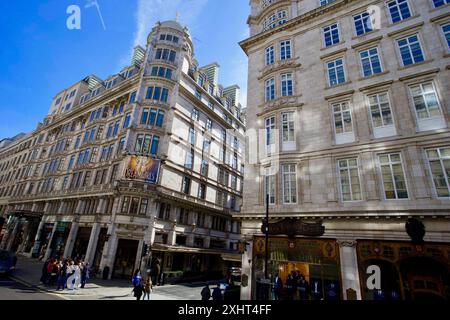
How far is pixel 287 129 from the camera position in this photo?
17453 millimetres

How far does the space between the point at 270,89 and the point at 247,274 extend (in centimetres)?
1495

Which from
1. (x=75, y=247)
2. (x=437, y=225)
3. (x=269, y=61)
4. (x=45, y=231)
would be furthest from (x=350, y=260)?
(x=45, y=231)

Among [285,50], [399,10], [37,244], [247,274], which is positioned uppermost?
[285,50]

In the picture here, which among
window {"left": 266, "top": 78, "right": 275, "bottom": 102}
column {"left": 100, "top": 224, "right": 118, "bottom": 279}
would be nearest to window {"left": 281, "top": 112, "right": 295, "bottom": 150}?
window {"left": 266, "top": 78, "right": 275, "bottom": 102}

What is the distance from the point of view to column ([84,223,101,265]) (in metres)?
25.2

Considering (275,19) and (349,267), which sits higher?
(275,19)

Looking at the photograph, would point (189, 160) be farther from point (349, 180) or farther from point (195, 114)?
point (349, 180)

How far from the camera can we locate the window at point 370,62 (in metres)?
15.6

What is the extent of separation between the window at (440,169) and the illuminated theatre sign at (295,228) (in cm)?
620

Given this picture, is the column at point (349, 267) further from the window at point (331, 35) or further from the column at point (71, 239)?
the column at point (71, 239)

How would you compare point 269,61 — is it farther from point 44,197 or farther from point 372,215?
point 44,197

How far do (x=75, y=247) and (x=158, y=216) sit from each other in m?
12.8

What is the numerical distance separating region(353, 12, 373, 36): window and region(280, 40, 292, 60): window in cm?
525

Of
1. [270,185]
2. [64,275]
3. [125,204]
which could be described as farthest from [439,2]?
[64,275]
